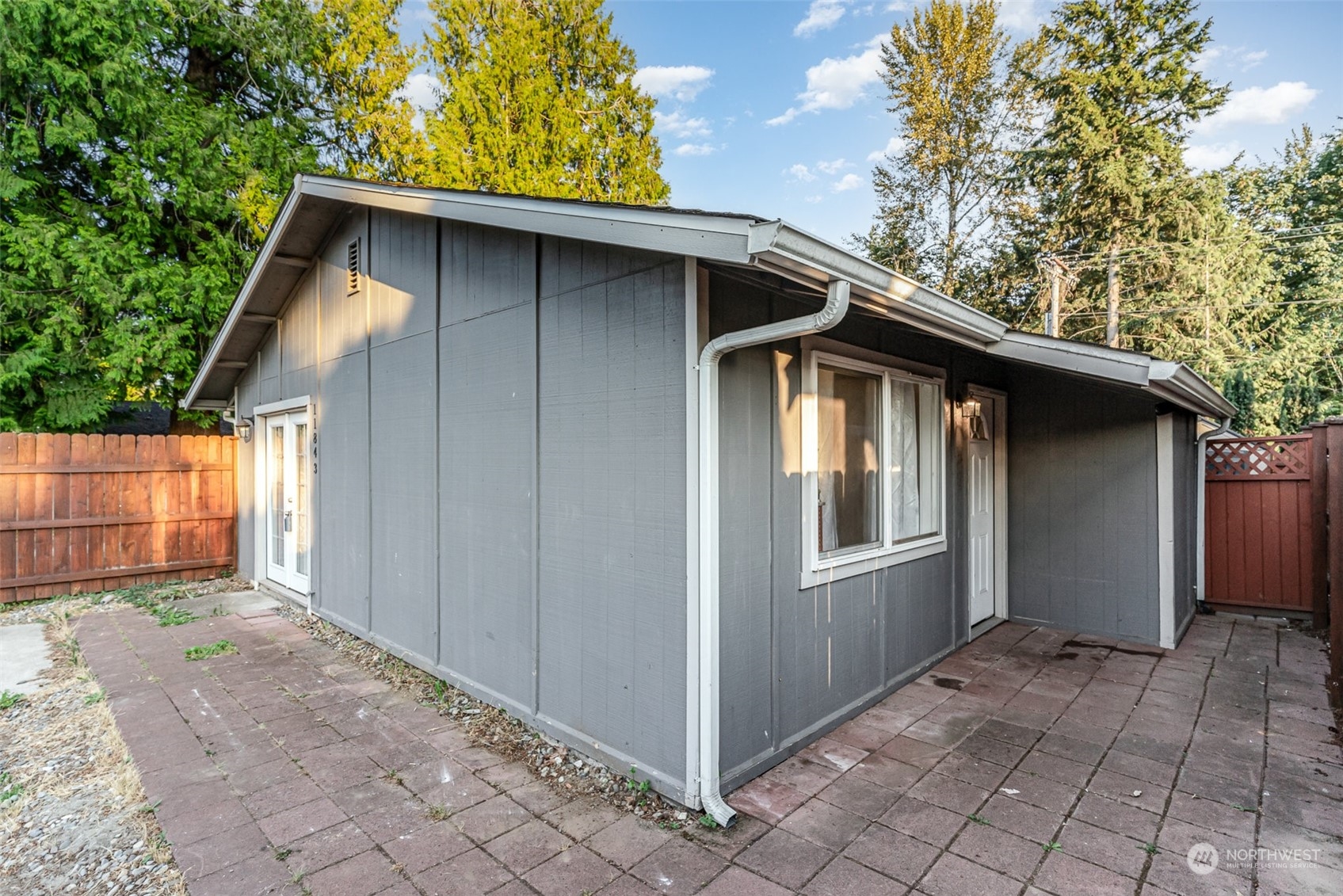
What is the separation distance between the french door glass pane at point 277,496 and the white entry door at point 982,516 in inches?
268

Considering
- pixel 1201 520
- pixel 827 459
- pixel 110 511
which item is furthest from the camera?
pixel 110 511

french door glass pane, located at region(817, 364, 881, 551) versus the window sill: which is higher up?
french door glass pane, located at region(817, 364, 881, 551)

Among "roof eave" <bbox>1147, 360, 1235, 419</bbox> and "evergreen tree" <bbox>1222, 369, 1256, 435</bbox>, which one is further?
"evergreen tree" <bbox>1222, 369, 1256, 435</bbox>

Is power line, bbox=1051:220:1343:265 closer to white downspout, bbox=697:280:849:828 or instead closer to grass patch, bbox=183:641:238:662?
white downspout, bbox=697:280:849:828

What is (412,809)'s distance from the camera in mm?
2674

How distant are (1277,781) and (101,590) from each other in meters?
9.85

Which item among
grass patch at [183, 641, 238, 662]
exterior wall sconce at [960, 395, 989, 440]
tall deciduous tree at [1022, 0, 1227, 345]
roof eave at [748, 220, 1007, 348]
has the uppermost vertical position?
tall deciduous tree at [1022, 0, 1227, 345]

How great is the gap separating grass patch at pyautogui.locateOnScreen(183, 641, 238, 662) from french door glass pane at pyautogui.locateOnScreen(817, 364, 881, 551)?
4.62 meters


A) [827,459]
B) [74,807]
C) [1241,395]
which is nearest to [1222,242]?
[1241,395]

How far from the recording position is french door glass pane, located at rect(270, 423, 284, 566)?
6859 mm

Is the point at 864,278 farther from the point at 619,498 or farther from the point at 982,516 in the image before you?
the point at 982,516

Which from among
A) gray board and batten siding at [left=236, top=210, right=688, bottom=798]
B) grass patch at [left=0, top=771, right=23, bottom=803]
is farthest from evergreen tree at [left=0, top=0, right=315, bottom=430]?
grass patch at [left=0, top=771, right=23, bottom=803]

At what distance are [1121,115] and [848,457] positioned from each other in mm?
13105

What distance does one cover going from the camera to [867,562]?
11.8 ft
